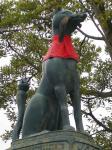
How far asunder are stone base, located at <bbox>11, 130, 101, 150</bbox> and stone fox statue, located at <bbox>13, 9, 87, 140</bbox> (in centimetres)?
25

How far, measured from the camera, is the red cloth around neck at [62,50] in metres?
5.09

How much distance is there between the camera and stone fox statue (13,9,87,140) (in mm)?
4988

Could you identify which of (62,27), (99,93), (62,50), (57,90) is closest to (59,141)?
(57,90)

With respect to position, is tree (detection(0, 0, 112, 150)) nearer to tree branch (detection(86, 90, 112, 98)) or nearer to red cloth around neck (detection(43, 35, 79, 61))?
tree branch (detection(86, 90, 112, 98))

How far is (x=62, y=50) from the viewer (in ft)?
16.8

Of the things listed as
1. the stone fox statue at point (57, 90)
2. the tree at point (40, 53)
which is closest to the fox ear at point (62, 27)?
the stone fox statue at point (57, 90)

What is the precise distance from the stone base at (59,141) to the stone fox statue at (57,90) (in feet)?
0.82

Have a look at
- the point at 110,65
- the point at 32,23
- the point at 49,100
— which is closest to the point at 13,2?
the point at 32,23

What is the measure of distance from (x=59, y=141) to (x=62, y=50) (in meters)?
1.02

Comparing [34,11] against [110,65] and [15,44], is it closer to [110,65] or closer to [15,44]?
[15,44]

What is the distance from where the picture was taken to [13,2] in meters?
12.1

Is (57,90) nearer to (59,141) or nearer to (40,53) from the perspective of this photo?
(59,141)

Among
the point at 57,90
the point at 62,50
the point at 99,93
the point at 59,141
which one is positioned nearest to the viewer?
the point at 59,141

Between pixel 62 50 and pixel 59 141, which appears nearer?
pixel 59 141
